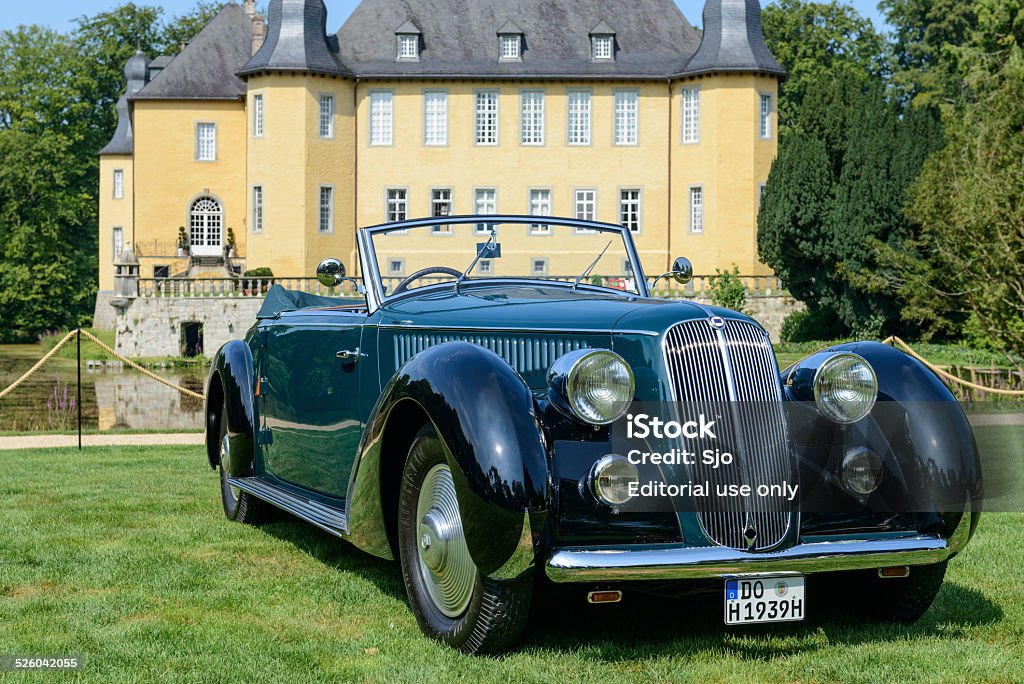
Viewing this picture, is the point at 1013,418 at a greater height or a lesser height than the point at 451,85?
lesser

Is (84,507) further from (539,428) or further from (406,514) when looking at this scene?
(539,428)

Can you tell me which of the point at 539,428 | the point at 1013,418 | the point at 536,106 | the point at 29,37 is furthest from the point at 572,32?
the point at 539,428

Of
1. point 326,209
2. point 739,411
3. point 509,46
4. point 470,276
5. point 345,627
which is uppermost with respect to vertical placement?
point 509,46

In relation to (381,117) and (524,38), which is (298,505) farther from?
(524,38)

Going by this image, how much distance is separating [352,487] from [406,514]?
41 centimetres

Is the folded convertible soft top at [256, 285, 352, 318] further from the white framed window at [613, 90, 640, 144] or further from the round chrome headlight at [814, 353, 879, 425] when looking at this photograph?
the white framed window at [613, 90, 640, 144]

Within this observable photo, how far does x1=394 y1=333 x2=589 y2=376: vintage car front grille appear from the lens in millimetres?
5352

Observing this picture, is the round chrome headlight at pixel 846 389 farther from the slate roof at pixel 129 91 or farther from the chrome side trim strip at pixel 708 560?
the slate roof at pixel 129 91

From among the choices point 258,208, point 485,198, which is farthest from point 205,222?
point 485,198

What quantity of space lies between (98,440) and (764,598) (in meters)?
10.4

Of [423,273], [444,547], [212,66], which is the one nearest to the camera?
[444,547]

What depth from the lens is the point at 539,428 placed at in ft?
15.6

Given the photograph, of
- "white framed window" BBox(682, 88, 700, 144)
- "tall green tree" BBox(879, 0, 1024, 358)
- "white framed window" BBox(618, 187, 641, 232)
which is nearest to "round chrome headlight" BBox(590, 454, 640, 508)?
"tall green tree" BBox(879, 0, 1024, 358)

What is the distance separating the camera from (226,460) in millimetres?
7965
